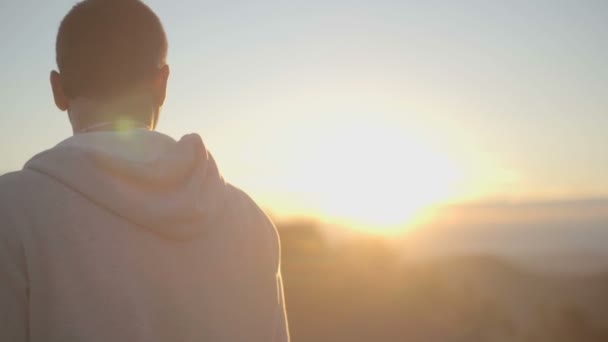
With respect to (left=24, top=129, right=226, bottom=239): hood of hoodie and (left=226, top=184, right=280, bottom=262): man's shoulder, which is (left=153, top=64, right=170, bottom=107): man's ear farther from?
(left=226, top=184, right=280, bottom=262): man's shoulder

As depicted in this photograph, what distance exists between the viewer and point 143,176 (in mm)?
1550

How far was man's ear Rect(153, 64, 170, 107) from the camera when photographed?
170cm

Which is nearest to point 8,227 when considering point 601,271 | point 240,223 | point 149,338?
point 149,338

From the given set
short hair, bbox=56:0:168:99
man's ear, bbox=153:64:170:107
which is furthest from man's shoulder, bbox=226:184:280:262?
short hair, bbox=56:0:168:99

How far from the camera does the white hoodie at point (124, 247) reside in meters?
1.38

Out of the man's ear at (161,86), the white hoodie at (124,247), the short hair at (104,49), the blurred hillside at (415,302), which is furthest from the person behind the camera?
the blurred hillside at (415,302)

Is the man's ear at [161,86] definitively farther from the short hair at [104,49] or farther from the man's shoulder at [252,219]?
the man's shoulder at [252,219]

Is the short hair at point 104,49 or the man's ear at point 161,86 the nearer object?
the short hair at point 104,49

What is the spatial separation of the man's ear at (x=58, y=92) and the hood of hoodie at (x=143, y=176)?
0.15 metres

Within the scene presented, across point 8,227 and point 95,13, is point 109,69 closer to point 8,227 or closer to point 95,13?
point 95,13

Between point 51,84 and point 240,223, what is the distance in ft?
2.41

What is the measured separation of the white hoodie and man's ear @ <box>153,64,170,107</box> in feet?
0.46

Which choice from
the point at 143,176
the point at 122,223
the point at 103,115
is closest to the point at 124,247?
the point at 122,223

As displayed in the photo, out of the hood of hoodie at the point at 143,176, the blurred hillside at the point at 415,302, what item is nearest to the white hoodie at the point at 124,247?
the hood of hoodie at the point at 143,176
